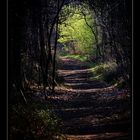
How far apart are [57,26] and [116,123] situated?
2.54 ft

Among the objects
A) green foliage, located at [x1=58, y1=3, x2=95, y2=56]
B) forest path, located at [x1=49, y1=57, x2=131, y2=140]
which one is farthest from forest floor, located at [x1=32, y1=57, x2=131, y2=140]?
green foliage, located at [x1=58, y1=3, x2=95, y2=56]

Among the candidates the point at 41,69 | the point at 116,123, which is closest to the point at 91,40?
the point at 41,69

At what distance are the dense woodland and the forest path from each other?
0.03 m

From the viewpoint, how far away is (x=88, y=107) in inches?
119

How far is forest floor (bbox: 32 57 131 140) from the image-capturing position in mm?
3008

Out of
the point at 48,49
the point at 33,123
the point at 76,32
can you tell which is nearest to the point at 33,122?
the point at 33,123

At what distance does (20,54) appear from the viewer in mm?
2967

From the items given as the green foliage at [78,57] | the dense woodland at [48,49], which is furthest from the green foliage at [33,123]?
the green foliage at [78,57]

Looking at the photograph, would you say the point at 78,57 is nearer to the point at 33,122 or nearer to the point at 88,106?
the point at 88,106

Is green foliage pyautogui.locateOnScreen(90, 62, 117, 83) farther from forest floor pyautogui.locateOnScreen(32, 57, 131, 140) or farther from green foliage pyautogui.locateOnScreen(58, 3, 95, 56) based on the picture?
green foliage pyautogui.locateOnScreen(58, 3, 95, 56)

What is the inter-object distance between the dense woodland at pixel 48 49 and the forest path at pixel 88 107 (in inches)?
1.3

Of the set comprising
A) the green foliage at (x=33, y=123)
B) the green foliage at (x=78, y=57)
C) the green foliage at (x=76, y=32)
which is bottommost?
the green foliage at (x=33, y=123)

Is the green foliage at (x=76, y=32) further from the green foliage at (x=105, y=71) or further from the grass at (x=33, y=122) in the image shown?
the grass at (x=33, y=122)

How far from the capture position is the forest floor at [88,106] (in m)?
3.01
